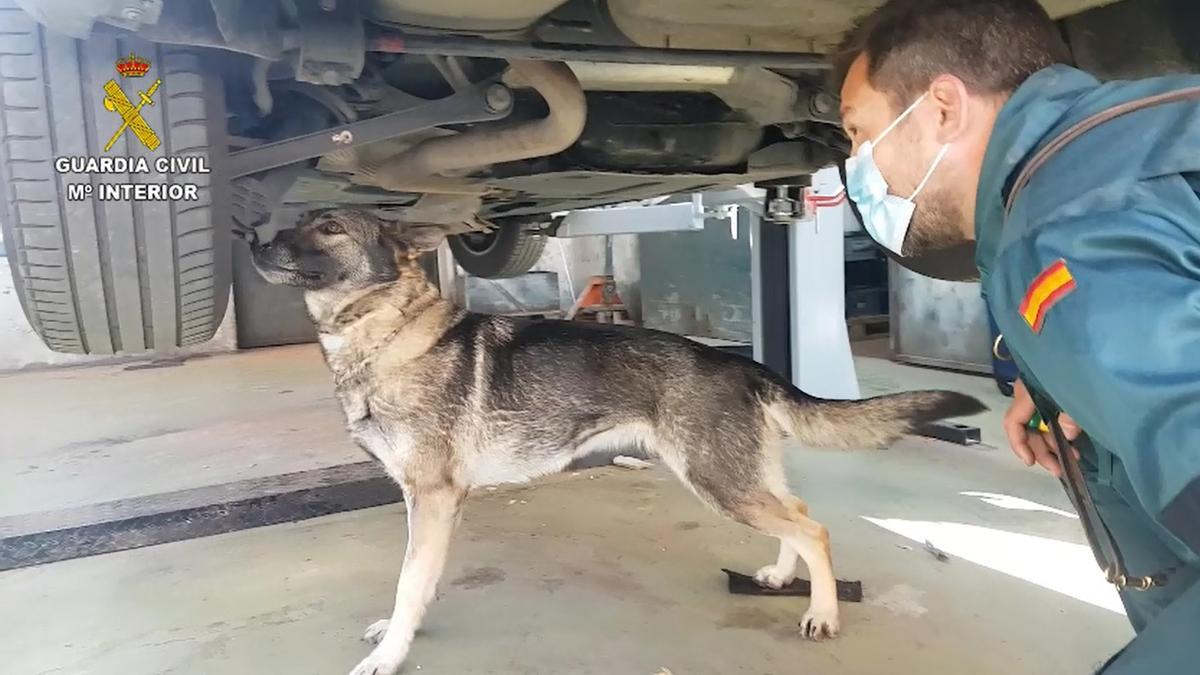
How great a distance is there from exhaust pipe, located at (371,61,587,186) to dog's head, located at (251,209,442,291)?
17cm

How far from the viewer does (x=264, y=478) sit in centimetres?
329

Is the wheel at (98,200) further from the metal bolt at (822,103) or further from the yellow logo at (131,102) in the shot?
the metal bolt at (822,103)

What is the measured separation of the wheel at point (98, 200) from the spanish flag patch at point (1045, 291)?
1.54 m

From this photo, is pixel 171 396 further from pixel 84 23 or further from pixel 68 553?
pixel 84 23

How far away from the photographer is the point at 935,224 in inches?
42.9

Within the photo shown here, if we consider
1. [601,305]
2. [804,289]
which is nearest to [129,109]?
[804,289]

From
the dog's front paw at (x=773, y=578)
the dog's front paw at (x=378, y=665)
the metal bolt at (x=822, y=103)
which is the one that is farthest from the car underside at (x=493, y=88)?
the dog's front paw at (x=773, y=578)

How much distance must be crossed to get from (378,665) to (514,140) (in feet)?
4.08

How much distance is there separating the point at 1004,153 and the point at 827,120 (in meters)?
1.58

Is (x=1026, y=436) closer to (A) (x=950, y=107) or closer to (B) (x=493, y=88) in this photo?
(A) (x=950, y=107)

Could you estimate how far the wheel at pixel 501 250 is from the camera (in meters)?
4.54

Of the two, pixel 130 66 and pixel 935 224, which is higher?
pixel 130 66

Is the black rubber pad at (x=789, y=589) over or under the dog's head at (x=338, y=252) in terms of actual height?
under

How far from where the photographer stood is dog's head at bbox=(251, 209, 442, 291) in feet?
7.11
